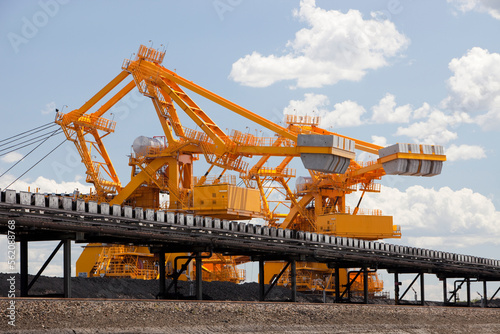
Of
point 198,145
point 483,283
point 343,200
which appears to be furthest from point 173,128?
point 483,283

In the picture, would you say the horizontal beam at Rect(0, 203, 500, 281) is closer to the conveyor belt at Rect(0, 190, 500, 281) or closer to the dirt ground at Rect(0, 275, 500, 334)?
the conveyor belt at Rect(0, 190, 500, 281)

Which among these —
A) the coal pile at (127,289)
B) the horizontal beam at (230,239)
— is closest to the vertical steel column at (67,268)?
the horizontal beam at (230,239)

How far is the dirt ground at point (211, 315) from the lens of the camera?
1033 inches

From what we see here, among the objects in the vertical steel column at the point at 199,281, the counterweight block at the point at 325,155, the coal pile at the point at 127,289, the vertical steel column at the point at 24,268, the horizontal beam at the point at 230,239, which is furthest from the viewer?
the counterweight block at the point at 325,155

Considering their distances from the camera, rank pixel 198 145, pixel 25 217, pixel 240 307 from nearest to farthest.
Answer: pixel 25 217 → pixel 240 307 → pixel 198 145

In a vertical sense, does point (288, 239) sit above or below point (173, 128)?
below

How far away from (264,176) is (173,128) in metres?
16.5

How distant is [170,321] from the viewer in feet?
98.4

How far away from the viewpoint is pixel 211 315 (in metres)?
32.8

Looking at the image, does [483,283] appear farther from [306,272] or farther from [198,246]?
[198,246]

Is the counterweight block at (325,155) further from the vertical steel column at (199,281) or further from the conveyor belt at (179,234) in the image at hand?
the vertical steel column at (199,281)

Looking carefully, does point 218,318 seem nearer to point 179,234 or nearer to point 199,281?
point 199,281

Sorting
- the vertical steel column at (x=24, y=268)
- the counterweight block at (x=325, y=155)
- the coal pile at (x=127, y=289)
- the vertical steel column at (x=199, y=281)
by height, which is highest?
the counterweight block at (x=325, y=155)

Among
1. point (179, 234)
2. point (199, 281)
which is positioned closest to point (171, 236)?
point (179, 234)
